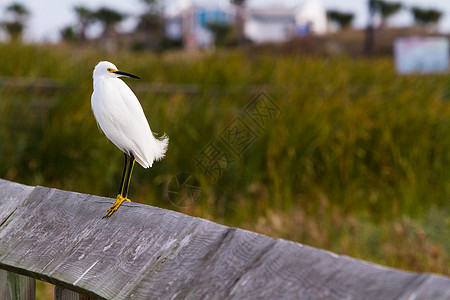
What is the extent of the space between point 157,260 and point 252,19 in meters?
76.8

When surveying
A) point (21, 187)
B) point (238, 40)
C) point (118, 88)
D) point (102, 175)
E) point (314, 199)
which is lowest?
point (238, 40)

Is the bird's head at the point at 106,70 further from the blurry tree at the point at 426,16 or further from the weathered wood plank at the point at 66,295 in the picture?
the blurry tree at the point at 426,16

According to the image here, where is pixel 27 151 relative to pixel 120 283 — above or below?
below

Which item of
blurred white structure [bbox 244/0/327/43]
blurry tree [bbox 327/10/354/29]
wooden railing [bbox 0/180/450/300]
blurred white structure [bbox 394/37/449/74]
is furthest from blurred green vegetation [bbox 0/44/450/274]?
blurred white structure [bbox 244/0/327/43]

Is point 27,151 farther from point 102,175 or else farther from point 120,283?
point 120,283

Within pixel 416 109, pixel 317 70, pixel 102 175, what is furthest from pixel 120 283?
pixel 317 70

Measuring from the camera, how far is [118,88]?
4.18ft

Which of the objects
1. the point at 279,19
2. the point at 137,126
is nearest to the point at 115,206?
the point at 137,126

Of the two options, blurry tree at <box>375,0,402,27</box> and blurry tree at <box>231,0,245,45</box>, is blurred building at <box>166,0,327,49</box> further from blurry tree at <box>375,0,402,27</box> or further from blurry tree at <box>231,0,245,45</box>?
blurry tree at <box>375,0,402,27</box>

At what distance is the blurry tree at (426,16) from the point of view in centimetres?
5341

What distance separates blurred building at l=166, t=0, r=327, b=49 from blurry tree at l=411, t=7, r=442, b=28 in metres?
10.9

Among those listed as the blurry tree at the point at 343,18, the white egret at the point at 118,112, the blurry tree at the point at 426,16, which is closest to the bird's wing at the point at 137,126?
the white egret at the point at 118,112

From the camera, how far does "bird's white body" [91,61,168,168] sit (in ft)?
4.12

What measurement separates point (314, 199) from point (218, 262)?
4953 mm
